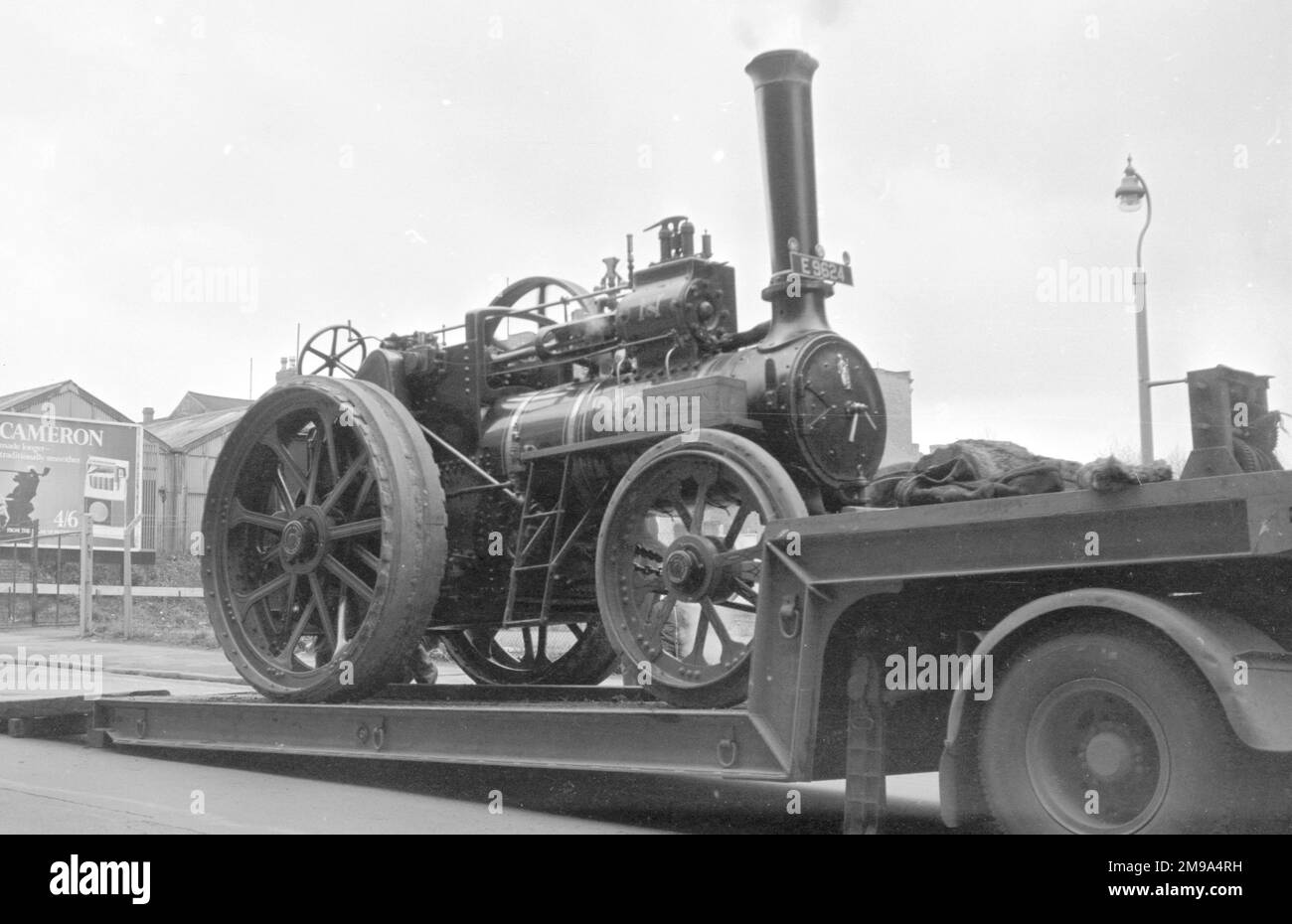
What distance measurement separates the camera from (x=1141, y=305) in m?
8.34

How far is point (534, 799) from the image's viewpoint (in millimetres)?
7285

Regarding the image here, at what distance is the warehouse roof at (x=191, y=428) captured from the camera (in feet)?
154

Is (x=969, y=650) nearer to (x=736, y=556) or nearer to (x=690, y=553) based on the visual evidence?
(x=736, y=556)

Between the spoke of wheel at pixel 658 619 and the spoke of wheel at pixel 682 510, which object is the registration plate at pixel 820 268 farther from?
the spoke of wheel at pixel 658 619

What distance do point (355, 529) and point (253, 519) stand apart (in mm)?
1090

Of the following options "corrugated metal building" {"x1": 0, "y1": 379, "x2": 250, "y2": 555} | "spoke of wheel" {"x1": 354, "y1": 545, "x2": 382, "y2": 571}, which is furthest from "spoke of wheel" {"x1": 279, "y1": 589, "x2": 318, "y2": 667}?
A: "corrugated metal building" {"x1": 0, "y1": 379, "x2": 250, "y2": 555}

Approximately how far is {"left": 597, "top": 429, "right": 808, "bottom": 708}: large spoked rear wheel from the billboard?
1293 inches

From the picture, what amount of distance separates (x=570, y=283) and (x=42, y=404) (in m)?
40.2

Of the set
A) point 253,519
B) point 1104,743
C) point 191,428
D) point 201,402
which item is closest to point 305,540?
point 253,519

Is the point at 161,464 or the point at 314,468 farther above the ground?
the point at 161,464

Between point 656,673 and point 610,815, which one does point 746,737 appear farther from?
point 610,815

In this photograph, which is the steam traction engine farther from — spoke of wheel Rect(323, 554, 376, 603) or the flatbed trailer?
the flatbed trailer

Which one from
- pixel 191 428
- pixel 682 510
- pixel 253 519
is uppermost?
pixel 191 428
